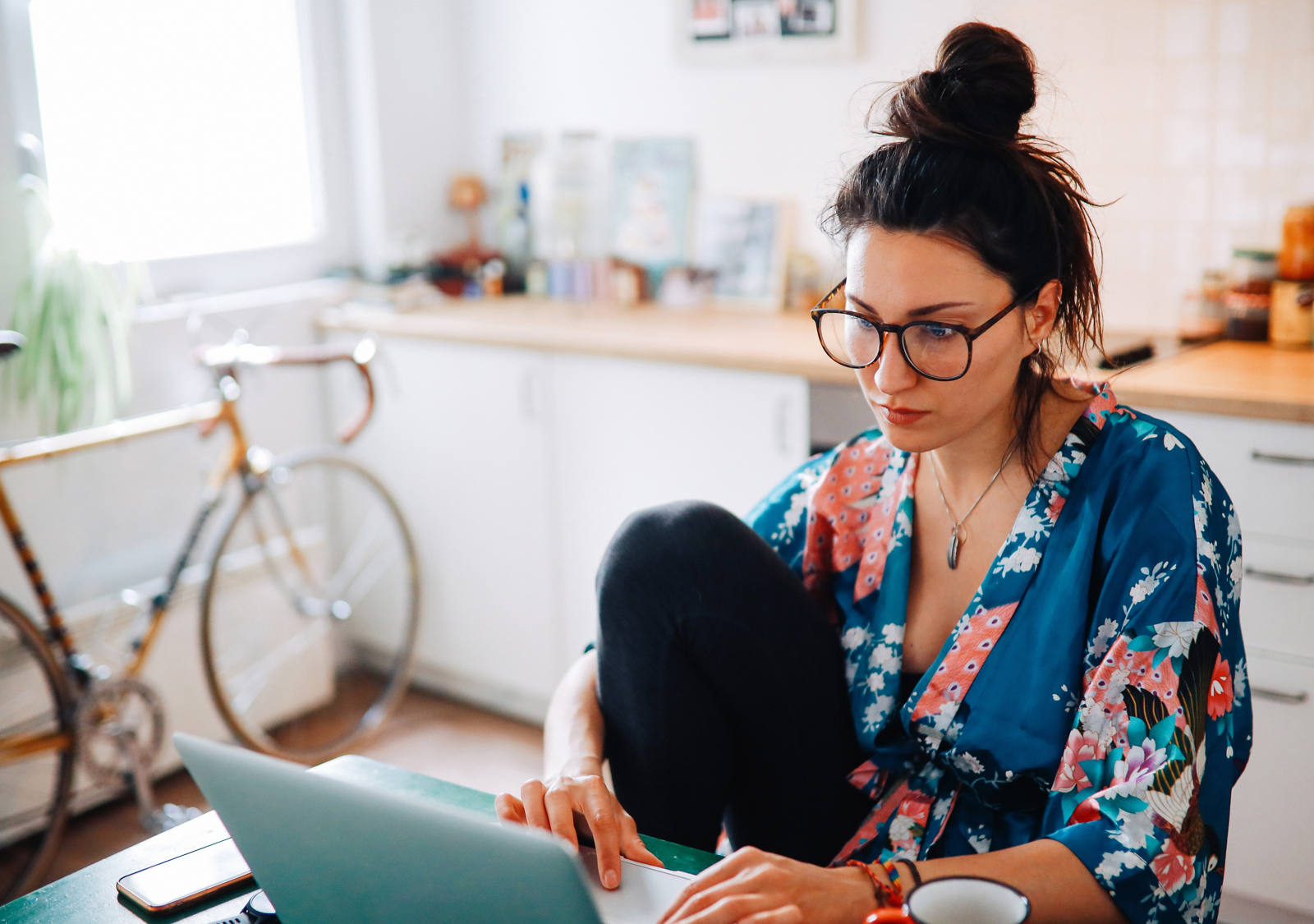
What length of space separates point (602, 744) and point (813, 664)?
0.23 meters

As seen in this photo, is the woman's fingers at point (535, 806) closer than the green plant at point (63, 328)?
Yes

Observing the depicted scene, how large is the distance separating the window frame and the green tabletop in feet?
6.26

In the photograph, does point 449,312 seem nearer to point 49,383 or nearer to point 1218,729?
point 49,383

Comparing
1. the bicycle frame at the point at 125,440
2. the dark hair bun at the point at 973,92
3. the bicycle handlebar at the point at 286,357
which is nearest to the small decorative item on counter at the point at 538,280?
the bicycle handlebar at the point at 286,357

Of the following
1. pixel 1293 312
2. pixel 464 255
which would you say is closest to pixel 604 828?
pixel 1293 312

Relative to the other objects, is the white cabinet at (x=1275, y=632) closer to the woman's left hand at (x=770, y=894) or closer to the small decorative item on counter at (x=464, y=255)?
the woman's left hand at (x=770, y=894)

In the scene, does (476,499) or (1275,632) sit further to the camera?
(476,499)

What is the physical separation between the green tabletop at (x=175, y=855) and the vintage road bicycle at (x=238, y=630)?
124cm

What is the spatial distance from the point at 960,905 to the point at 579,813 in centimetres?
36

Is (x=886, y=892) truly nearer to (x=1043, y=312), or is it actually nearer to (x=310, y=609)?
(x=1043, y=312)

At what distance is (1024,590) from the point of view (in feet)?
3.73

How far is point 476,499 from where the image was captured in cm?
274

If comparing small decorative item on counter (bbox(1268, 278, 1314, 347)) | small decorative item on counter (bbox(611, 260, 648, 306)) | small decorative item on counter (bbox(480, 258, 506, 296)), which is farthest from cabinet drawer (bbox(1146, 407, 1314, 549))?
small decorative item on counter (bbox(480, 258, 506, 296))

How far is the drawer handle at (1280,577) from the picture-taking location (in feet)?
5.76
